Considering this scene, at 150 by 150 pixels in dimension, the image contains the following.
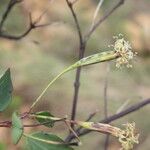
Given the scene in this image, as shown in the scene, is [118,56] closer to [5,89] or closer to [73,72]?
[5,89]

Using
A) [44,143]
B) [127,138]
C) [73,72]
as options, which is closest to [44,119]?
[44,143]

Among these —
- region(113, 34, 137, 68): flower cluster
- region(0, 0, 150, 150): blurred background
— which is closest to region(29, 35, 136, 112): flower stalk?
region(113, 34, 137, 68): flower cluster

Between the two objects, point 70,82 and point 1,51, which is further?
point 1,51

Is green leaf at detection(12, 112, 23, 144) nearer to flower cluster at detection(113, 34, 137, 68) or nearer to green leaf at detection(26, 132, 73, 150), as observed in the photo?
green leaf at detection(26, 132, 73, 150)

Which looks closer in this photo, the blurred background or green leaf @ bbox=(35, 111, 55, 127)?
green leaf @ bbox=(35, 111, 55, 127)

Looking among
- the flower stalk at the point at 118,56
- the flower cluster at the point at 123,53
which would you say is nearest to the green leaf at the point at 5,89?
the flower stalk at the point at 118,56

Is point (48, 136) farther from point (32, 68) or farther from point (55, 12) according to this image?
point (55, 12)

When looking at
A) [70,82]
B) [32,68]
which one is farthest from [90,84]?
[32,68]
